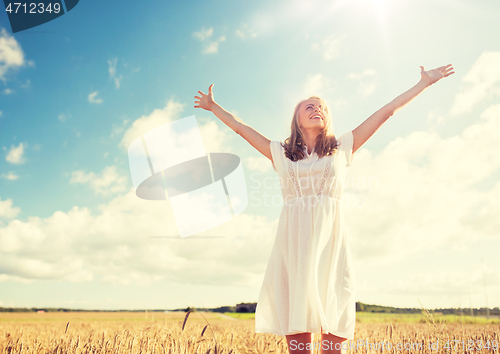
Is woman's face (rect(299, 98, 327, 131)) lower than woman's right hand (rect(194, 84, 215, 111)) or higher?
lower

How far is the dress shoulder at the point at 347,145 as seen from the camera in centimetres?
307

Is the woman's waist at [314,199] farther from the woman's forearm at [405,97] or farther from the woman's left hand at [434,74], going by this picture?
the woman's left hand at [434,74]

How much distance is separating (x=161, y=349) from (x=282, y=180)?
2575 millimetres

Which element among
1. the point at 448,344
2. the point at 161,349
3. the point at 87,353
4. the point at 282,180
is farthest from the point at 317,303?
the point at 87,353

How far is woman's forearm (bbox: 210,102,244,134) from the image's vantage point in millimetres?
3525

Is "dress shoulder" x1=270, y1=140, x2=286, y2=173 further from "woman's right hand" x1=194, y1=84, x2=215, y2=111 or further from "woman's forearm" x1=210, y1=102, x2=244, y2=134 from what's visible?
"woman's right hand" x1=194, y1=84, x2=215, y2=111

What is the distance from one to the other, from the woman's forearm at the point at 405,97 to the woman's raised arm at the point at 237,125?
1.16 m

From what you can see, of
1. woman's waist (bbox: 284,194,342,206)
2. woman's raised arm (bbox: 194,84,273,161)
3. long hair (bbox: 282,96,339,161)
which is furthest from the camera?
woman's raised arm (bbox: 194,84,273,161)

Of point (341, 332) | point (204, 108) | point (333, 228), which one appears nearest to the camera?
point (341, 332)

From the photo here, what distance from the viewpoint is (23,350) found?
4.22 m

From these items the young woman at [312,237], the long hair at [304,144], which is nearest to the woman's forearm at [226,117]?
the young woman at [312,237]

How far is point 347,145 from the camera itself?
3090 mm

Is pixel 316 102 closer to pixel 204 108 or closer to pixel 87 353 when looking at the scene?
pixel 204 108

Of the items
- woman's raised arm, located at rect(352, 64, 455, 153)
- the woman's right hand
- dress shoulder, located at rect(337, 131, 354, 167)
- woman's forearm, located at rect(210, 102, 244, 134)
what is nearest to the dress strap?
dress shoulder, located at rect(337, 131, 354, 167)
